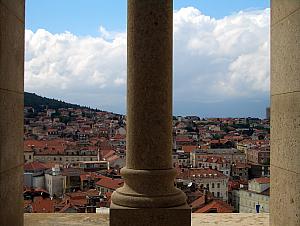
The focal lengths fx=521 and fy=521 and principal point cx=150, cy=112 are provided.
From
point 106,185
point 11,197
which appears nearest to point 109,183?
point 106,185

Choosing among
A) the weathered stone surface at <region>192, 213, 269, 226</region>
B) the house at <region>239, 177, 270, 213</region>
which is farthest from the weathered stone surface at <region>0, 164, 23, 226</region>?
the house at <region>239, 177, 270, 213</region>

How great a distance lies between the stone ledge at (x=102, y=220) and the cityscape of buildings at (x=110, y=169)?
1194cm

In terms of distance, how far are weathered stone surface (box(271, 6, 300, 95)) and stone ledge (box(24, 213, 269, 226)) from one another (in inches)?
159

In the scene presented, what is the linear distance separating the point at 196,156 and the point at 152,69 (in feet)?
409

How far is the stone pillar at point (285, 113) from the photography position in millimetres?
12070

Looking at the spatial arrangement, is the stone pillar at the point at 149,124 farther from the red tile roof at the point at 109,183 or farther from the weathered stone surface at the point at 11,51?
the red tile roof at the point at 109,183

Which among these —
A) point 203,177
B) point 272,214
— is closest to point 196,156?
point 203,177

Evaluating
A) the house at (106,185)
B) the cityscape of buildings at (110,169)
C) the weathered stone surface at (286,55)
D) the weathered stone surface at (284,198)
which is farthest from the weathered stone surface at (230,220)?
the house at (106,185)

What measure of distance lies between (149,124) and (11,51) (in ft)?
12.1

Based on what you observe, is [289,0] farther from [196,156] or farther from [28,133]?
[28,133]

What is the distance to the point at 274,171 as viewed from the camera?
13727 mm

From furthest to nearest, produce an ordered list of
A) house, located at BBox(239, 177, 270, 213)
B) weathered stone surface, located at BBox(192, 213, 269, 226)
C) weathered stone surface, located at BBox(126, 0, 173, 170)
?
house, located at BBox(239, 177, 270, 213) → weathered stone surface, located at BBox(192, 213, 269, 226) → weathered stone surface, located at BBox(126, 0, 173, 170)

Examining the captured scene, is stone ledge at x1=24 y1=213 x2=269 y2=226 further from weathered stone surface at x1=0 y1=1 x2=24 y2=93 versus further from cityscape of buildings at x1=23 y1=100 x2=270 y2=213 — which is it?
cityscape of buildings at x1=23 y1=100 x2=270 y2=213

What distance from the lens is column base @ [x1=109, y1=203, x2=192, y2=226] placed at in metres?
11.7
